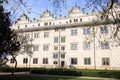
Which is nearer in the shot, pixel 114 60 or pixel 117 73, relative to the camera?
pixel 117 73

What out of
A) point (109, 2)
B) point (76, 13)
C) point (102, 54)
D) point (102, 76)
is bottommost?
point (102, 76)

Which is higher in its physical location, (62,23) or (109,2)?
(62,23)

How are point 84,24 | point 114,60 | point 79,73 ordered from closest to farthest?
point 79,73, point 114,60, point 84,24

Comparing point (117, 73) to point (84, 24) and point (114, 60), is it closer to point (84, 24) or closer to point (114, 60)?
point (114, 60)

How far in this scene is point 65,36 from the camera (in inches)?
1822

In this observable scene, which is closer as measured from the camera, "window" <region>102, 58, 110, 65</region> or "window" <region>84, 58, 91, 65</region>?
"window" <region>102, 58, 110, 65</region>

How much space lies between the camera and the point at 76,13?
4603cm

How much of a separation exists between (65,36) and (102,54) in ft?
32.5

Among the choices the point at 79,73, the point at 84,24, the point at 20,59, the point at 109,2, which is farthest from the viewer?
the point at 20,59

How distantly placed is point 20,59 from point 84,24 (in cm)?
1989

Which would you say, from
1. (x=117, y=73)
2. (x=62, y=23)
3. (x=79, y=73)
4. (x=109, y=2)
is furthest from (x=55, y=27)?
(x=109, y=2)

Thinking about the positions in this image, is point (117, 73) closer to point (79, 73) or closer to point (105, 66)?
point (79, 73)

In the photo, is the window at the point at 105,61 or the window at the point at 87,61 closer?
the window at the point at 105,61

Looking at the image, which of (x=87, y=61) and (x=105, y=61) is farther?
(x=87, y=61)
